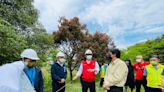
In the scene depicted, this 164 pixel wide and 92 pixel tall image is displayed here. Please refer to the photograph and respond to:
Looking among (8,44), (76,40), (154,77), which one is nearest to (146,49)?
(76,40)

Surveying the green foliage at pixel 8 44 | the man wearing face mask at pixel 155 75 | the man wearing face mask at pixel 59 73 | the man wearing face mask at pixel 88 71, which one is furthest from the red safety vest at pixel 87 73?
the green foliage at pixel 8 44

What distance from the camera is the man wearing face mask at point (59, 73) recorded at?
10.0 metres

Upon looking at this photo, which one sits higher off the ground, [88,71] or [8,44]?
[8,44]

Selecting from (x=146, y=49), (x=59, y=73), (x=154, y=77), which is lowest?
(x=154, y=77)

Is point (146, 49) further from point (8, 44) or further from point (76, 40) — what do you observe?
point (8, 44)

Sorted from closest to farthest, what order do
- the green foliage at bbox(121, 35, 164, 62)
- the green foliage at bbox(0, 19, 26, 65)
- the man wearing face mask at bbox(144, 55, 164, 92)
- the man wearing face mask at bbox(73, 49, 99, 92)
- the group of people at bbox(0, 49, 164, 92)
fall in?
1. the group of people at bbox(0, 49, 164, 92)
2. the man wearing face mask at bbox(144, 55, 164, 92)
3. the man wearing face mask at bbox(73, 49, 99, 92)
4. the green foliage at bbox(0, 19, 26, 65)
5. the green foliage at bbox(121, 35, 164, 62)

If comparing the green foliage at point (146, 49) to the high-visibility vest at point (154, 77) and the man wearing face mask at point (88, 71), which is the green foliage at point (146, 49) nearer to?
the man wearing face mask at point (88, 71)

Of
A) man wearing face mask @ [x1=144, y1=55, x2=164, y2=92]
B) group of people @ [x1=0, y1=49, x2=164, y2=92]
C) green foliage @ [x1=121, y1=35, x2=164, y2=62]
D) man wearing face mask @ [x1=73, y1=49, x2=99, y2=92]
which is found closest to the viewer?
group of people @ [x1=0, y1=49, x2=164, y2=92]

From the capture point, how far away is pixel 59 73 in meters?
10.2

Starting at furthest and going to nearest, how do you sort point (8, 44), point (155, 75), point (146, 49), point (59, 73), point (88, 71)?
point (146, 49)
point (8, 44)
point (88, 71)
point (59, 73)
point (155, 75)

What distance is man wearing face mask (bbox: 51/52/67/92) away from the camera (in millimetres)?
10047

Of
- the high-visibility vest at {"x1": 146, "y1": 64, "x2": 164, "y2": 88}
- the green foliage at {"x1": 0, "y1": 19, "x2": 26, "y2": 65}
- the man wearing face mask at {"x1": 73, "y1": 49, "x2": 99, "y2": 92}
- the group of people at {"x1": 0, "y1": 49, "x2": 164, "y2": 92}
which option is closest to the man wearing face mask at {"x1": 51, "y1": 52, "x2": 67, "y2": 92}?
the group of people at {"x1": 0, "y1": 49, "x2": 164, "y2": 92}

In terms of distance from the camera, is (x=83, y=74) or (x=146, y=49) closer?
(x=83, y=74)

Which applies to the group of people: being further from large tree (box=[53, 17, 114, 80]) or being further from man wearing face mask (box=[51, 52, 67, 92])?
large tree (box=[53, 17, 114, 80])
